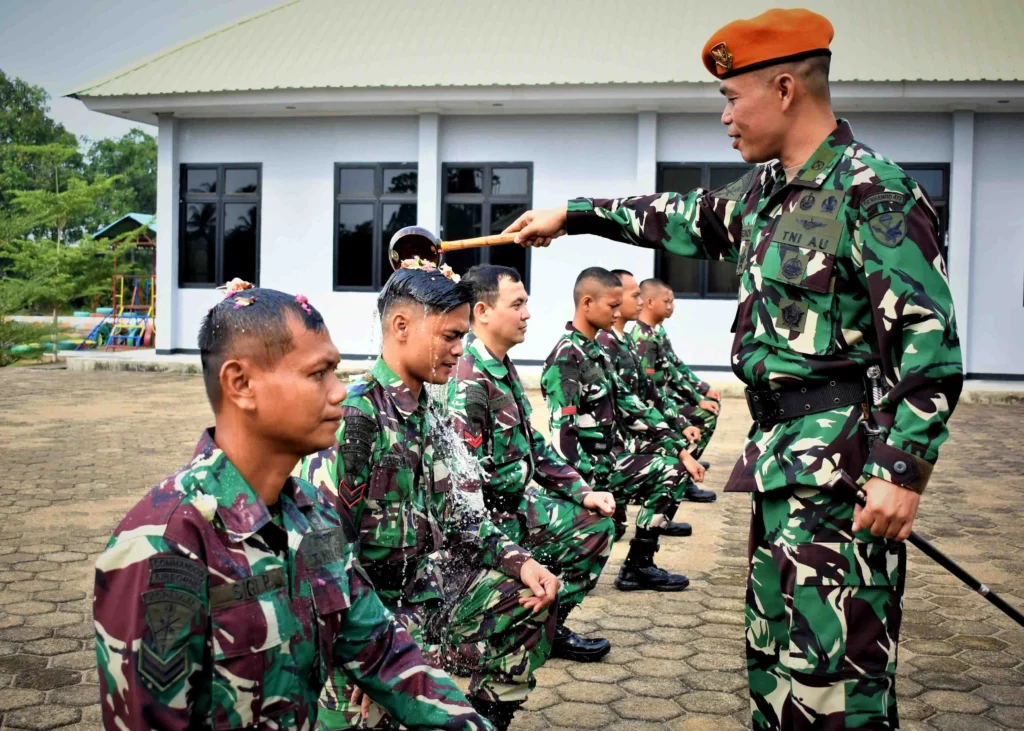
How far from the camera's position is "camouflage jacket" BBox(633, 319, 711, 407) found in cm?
869

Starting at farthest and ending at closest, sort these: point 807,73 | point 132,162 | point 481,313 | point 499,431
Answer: point 132,162 < point 481,313 < point 499,431 < point 807,73

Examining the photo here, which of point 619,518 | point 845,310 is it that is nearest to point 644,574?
point 619,518

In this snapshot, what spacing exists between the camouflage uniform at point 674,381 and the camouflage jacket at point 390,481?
5.29 metres

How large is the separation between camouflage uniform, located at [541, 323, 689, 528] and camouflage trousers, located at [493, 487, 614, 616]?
3.88 ft

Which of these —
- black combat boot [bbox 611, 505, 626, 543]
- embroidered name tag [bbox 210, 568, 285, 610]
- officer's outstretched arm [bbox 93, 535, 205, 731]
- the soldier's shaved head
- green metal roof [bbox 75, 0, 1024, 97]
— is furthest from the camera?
green metal roof [bbox 75, 0, 1024, 97]

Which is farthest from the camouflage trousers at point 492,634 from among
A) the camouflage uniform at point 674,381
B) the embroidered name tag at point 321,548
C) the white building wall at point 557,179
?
the white building wall at point 557,179

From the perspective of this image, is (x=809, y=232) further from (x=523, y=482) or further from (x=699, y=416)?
(x=699, y=416)

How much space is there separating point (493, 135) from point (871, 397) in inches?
592

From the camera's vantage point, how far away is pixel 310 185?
17.9m

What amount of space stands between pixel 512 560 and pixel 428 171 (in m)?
14.1

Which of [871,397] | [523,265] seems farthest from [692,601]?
[523,265]

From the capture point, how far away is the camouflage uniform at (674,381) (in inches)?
343

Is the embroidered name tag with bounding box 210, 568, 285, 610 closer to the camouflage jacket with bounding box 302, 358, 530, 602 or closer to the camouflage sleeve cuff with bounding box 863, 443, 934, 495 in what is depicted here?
the camouflage jacket with bounding box 302, 358, 530, 602

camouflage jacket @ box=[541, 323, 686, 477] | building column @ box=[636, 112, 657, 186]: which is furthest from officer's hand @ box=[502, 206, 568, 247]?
building column @ box=[636, 112, 657, 186]
